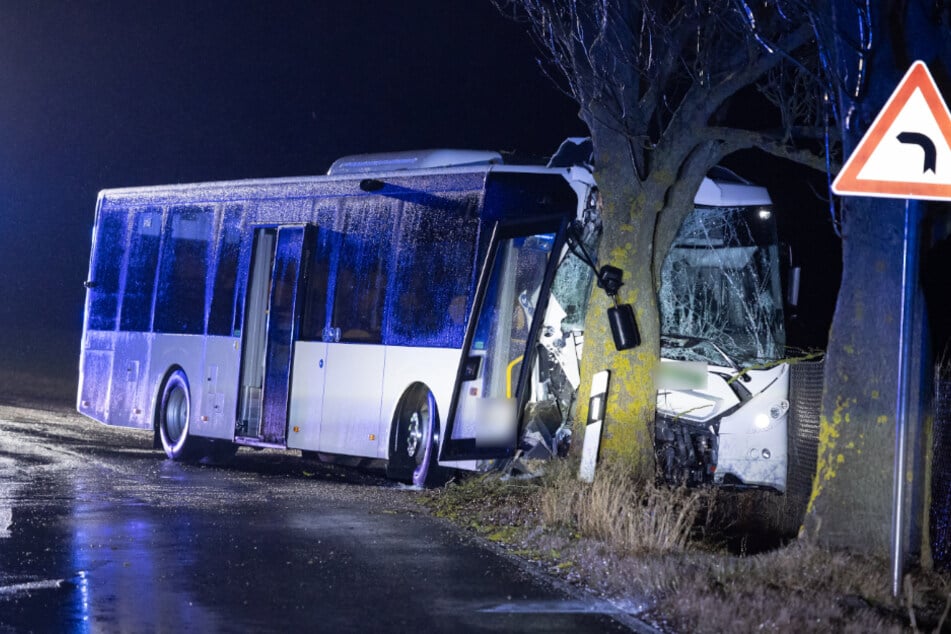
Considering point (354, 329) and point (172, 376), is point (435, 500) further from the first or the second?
point (172, 376)

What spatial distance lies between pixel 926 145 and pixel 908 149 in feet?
0.33

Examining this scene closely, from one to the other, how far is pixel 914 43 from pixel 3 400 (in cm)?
2066

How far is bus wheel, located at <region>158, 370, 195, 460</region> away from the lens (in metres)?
19.2

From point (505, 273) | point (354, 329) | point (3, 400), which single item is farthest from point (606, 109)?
point (3, 400)

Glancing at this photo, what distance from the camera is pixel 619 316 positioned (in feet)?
44.1

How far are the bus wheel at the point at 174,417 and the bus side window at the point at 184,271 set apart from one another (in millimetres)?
706

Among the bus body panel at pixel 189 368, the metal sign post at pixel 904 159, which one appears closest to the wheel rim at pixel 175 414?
the bus body panel at pixel 189 368

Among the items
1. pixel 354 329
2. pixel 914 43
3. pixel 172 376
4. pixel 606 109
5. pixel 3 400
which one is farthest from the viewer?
pixel 3 400

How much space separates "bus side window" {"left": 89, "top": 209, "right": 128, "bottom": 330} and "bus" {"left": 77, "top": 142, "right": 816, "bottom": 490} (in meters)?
0.63

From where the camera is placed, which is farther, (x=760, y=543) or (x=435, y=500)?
(x=435, y=500)

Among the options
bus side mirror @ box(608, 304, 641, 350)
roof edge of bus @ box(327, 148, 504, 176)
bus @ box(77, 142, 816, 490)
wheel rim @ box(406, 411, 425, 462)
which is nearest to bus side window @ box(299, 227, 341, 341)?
bus @ box(77, 142, 816, 490)

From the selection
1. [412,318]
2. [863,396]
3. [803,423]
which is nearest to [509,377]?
[412,318]

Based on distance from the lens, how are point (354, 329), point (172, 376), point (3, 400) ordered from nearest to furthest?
point (354, 329) → point (172, 376) → point (3, 400)

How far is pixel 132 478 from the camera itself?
15445 millimetres
